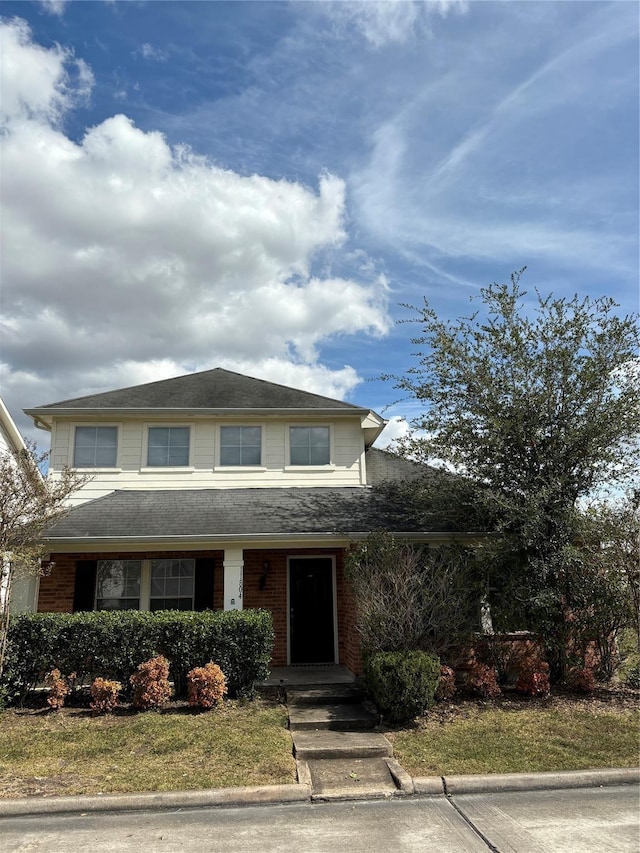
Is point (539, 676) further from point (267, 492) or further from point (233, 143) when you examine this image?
point (233, 143)

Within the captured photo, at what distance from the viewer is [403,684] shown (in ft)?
25.4

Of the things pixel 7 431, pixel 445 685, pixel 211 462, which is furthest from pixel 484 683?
pixel 7 431

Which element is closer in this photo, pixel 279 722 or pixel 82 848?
pixel 82 848

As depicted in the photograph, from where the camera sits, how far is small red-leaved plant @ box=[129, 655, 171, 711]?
8.24 meters

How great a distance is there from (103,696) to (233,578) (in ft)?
9.16

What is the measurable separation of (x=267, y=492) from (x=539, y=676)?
6.39 metres

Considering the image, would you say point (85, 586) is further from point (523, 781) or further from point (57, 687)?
point (523, 781)

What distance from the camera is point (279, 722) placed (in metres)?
7.90

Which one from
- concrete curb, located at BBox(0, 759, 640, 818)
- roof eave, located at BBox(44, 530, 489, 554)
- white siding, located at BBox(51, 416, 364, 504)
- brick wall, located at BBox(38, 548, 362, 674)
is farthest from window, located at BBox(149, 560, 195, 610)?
concrete curb, located at BBox(0, 759, 640, 818)

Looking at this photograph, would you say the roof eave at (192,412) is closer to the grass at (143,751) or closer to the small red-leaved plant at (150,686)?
the small red-leaved plant at (150,686)

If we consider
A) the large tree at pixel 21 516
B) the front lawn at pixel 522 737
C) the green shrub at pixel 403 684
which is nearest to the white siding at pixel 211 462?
the large tree at pixel 21 516

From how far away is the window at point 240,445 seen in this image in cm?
1327

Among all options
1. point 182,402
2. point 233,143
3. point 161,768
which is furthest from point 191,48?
point 161,768

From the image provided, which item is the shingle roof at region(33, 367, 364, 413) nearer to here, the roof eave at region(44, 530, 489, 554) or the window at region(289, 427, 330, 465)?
the window at region(289, 427, 330, 465)
